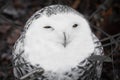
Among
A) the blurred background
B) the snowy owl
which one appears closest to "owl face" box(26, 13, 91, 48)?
the snowy owl

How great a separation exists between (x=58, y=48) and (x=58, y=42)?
0.04m

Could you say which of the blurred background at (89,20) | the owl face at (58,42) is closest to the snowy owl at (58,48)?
the owl face at (58,42)

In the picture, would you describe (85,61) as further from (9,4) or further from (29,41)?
(9,4)

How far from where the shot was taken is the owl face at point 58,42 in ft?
8.45

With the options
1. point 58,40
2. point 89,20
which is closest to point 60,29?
point 58,40

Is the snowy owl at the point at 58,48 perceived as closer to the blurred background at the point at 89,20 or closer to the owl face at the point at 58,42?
the owl face at the point at 58,42

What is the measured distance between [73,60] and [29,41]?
294mm

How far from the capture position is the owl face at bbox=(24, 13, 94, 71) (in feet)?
8.45

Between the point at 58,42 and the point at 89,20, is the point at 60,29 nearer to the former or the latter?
the point at 58,42

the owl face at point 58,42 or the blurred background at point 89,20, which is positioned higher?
the blurred background at point 89,20

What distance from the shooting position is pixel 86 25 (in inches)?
108

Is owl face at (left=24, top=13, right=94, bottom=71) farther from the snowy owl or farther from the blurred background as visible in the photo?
the blurred background

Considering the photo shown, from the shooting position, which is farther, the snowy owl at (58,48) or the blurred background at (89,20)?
the blurred background at (89,20)

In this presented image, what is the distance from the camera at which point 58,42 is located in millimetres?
2582
